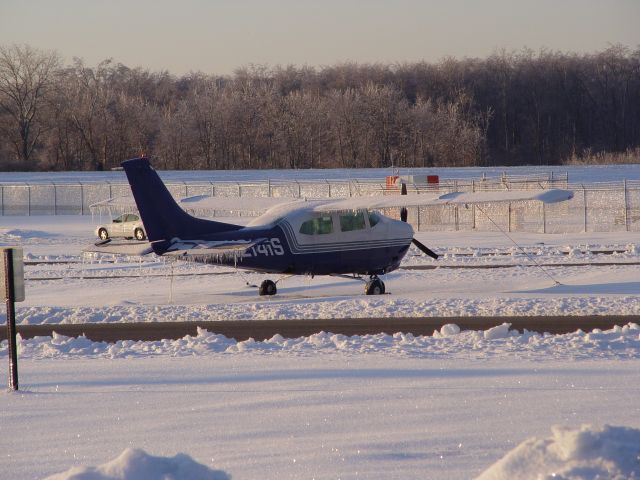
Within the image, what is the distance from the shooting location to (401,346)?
499 inches

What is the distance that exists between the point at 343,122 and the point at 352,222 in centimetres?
7814

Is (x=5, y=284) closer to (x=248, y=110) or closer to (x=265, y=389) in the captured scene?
(x=265, y=389)

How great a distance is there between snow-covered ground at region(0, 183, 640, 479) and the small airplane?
5.54 feet

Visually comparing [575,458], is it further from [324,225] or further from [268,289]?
[268,289]

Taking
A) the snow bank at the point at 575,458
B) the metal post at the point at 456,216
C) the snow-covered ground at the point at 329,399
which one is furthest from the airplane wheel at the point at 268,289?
the metal post at the point at 456,216

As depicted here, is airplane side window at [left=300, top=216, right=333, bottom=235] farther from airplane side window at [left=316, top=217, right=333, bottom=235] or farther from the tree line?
the tree line

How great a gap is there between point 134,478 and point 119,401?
4.36 m

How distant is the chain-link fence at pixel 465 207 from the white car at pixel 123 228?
318 cm

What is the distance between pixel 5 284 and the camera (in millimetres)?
10250

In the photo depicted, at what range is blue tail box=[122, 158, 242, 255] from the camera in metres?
20.3

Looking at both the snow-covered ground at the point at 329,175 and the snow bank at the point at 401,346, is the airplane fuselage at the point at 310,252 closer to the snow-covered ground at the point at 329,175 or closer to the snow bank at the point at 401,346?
the snow bank at the point at 401,346

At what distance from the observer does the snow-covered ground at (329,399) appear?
663 cm

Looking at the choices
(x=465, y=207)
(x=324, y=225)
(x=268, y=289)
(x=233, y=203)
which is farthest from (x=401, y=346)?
(x=465, y=207)

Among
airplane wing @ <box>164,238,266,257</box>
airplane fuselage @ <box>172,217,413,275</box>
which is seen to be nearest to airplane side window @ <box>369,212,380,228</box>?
airplane fuselage @ <box>172,217,413,275</box>
